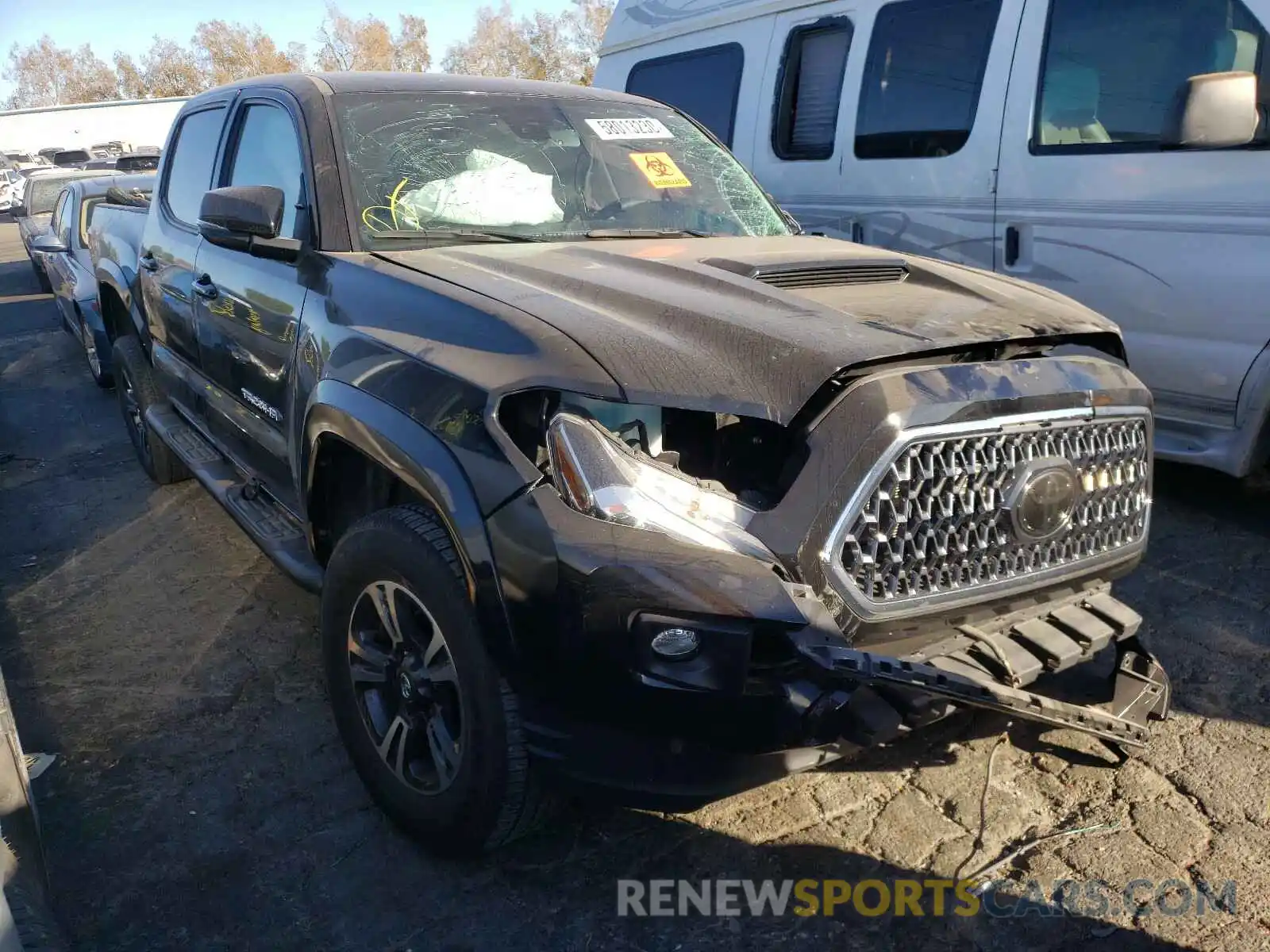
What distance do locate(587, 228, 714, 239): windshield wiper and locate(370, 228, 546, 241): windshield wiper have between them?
8.1 inches

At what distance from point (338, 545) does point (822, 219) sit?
388 centimetres

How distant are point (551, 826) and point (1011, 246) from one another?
3.45m

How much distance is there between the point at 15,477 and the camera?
598cm

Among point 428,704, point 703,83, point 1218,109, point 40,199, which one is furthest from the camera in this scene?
point 40,199

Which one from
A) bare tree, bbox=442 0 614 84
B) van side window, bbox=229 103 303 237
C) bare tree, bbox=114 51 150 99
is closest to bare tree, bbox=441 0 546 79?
bare tree, bbox=442 0 614 84

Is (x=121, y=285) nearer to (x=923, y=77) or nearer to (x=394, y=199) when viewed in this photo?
(x=394, y=199)

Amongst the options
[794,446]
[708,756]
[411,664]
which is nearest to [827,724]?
[708,756]

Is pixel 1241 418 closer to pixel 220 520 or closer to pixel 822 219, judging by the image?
pixel 822 219

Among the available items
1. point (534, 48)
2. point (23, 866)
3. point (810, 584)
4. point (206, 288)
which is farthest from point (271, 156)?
point (534, 48)

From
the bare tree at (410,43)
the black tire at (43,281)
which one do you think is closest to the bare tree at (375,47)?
the bare tree at (410,43)

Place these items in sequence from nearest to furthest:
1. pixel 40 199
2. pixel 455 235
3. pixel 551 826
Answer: pixel 551 826 < pixel 455 235 < pixel 40 199

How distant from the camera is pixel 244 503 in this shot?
375cm

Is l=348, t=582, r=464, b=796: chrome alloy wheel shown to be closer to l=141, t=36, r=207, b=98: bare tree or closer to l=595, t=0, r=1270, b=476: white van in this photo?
l=595, t=0, r=1270, b=476: white van

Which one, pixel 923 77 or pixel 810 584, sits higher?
pixel 923 77
